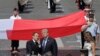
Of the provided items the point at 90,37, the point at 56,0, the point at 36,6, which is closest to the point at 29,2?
the point at 36,6

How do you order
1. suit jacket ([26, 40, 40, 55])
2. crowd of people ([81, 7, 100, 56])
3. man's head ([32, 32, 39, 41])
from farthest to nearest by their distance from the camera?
crowd of people ([81, 7, 100, 56])
suit jacket ([26, 40, 40, 55])
man's head ([32, 32, 39, 41])

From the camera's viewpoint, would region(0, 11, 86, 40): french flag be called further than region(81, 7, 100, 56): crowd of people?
Yes

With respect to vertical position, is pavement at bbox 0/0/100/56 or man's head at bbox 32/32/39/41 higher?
man's head at bbox 32/32/39/41

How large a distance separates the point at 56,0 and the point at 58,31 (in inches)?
457

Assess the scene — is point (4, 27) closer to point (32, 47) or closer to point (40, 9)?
point (32, 47)

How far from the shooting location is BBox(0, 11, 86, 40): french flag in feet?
60.2

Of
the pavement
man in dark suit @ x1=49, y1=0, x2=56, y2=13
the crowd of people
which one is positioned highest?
the crowd of people

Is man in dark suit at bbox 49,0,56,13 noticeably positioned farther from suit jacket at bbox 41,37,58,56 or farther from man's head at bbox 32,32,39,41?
man's head at bbox 32,32,39,41

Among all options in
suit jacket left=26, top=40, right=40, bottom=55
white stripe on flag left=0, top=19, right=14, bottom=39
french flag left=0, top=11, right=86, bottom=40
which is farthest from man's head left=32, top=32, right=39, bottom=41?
white stripe on flag left=0, top=19, right=14, bottom=39

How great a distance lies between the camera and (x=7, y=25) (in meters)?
18.7

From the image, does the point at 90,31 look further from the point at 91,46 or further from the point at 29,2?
the point at 29,2

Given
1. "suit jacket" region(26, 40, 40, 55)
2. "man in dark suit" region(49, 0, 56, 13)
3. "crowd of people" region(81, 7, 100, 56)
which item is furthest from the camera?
"man in dark suit" region(49, 0, 56, 13)

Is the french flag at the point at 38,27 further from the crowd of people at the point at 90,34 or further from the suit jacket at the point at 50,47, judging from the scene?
the suit jacket at the point at 50,47

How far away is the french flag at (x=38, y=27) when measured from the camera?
60.2 ft
